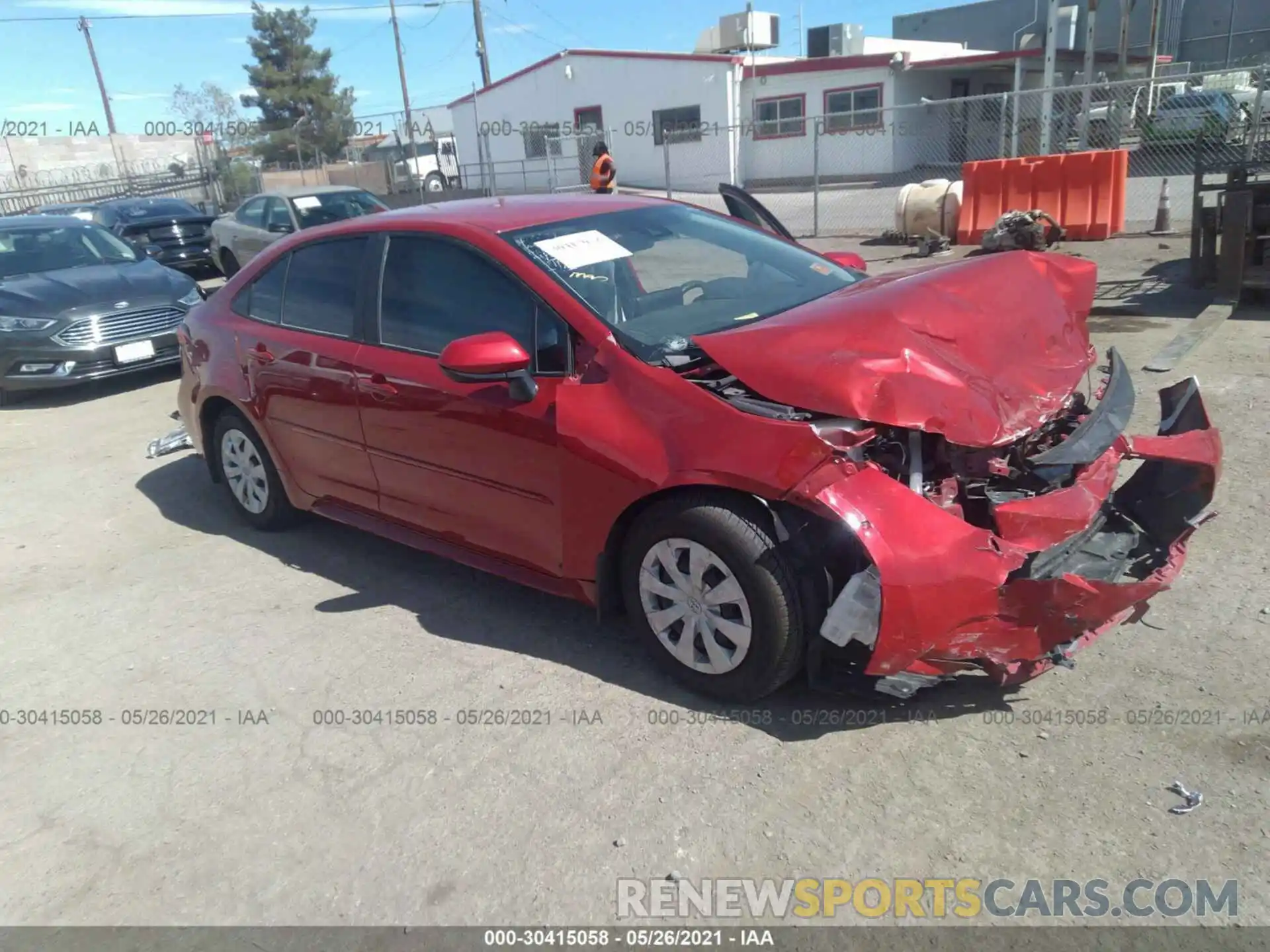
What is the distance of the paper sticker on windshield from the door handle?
91 centimetres

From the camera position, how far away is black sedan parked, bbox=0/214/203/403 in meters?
8.67

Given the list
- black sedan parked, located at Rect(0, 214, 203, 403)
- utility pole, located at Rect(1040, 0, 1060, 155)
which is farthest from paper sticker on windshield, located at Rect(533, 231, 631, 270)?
utility pole, located at Rect(1040, 0, 1060, 155)

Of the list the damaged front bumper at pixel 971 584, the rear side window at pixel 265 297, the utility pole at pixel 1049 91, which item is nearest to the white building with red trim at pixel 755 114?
the utility pole at pixel 1049 91

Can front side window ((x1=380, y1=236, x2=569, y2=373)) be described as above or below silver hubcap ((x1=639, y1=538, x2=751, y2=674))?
above

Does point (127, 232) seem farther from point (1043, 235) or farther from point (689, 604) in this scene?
point (689, 604)

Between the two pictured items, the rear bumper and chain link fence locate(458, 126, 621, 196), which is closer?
the rear bumper

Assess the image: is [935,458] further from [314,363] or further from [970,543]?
[314,363]

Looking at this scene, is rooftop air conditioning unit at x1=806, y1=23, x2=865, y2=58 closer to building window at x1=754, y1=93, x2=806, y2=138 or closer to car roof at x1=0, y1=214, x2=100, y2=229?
A: building window at x1=754, y1=93, x2=806, y2=138

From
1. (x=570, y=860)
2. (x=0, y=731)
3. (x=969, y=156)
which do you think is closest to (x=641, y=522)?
(x=570, y=860)

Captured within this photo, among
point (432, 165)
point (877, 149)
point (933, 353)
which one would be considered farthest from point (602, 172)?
point (432, 165)

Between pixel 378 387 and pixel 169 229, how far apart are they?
1443 cm

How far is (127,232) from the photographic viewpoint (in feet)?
51.7

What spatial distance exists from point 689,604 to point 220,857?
168cm

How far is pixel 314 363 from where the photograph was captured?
4539 mm
